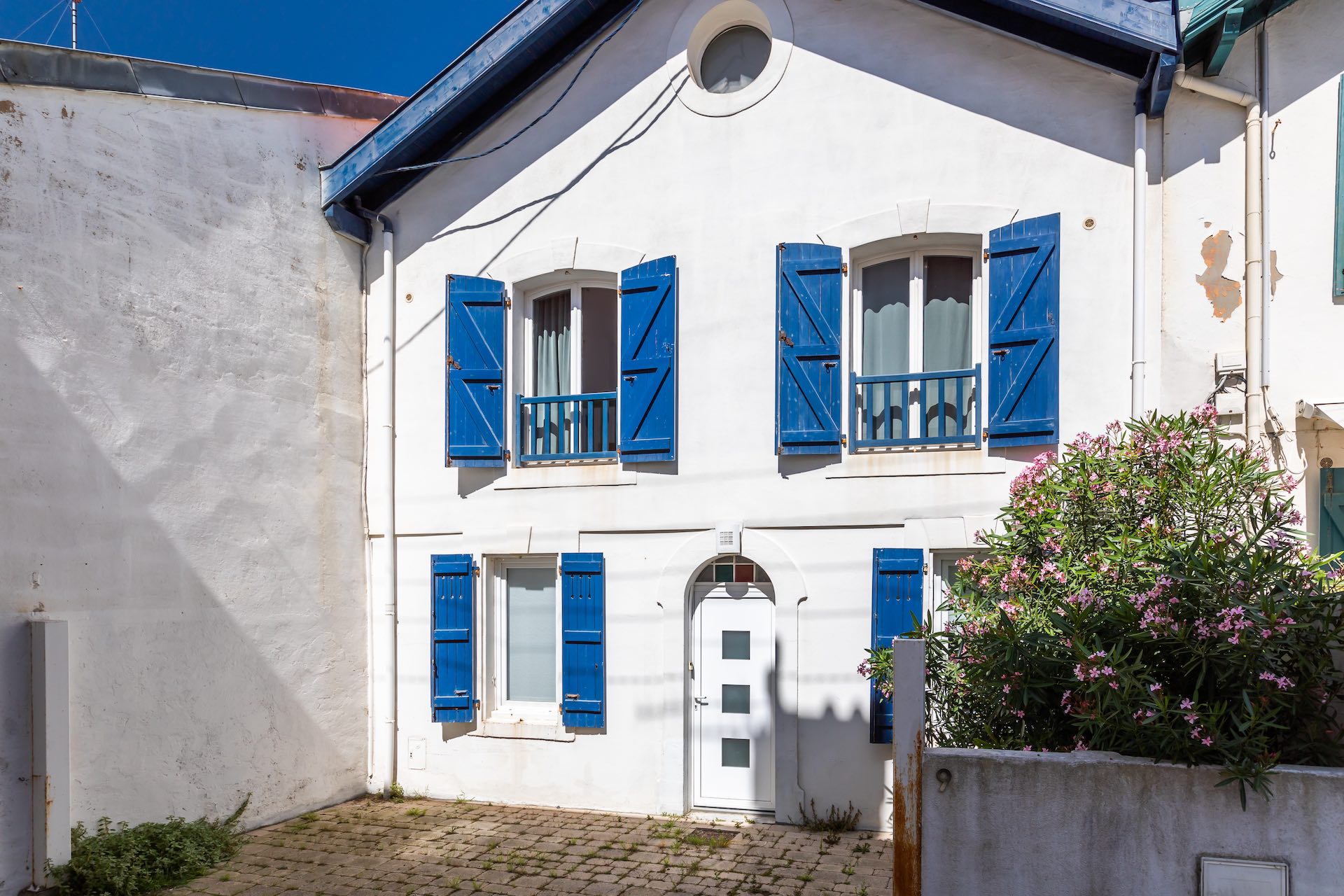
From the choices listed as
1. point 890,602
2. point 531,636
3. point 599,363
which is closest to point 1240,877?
point 890,602

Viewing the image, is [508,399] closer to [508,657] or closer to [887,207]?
[508,657]

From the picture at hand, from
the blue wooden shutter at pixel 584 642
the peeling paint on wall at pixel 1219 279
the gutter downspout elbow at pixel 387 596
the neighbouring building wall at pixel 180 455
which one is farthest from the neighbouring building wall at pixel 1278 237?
the neighbouring building wall at pixel 180 455

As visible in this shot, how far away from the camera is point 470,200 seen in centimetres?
859

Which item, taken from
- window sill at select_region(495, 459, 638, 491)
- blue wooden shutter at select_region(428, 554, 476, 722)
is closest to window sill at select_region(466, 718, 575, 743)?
blue wooden shutter at select_region(428, 554, 476, 722)

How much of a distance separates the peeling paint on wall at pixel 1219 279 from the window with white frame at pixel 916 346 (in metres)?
1.42

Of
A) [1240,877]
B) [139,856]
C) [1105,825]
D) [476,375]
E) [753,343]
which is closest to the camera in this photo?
[1240,877]

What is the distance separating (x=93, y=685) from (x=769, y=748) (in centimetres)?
456

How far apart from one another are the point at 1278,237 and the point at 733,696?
4752 mm

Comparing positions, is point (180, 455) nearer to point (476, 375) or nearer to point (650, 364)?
point (476, 375)

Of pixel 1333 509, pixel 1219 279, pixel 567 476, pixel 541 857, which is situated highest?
pixel 1219 279

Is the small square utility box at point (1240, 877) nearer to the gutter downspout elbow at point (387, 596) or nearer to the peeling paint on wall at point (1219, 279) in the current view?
the peeling paint on wall at point (1219, 279)

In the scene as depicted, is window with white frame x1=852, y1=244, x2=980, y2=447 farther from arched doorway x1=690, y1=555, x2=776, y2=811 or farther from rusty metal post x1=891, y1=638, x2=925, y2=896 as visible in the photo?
rusty metal post x1=891, y1=638, x2=925, y2=896

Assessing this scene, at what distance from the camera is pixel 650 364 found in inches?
306

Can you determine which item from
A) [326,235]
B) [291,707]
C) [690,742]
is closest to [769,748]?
[690,742]
